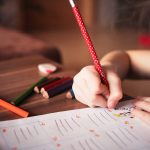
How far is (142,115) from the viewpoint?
0.52 metres

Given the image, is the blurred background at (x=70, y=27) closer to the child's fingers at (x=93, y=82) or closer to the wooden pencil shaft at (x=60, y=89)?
the wooden pencil shaft at (x=60, y=89)

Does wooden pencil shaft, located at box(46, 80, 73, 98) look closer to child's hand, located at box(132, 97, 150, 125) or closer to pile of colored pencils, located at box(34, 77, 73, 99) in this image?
pile of colored pencils, located at box(34, 77, 73, 99)

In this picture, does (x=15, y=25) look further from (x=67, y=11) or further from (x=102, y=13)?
(x=102, y=13)

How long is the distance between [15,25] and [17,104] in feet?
11.7

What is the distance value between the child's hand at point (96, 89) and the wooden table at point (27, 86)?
0.11 ft

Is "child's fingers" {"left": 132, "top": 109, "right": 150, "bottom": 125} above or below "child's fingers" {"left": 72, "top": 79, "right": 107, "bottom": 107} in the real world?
below

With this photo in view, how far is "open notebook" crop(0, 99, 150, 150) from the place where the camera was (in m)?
0.43

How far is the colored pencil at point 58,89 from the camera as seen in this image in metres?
0.62

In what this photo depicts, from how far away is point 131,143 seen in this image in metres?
0.43

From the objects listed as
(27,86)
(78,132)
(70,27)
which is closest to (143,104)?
(78,132)

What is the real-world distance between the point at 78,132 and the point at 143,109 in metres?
0.14

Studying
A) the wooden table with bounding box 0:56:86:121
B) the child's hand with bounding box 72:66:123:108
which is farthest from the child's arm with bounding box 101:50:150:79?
the child's hand with bounding box 72:66:123:108

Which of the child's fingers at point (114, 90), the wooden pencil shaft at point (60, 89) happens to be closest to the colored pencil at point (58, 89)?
the wooden pencil shaft at point (60, 89)

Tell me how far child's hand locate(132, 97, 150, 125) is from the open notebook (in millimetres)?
10
